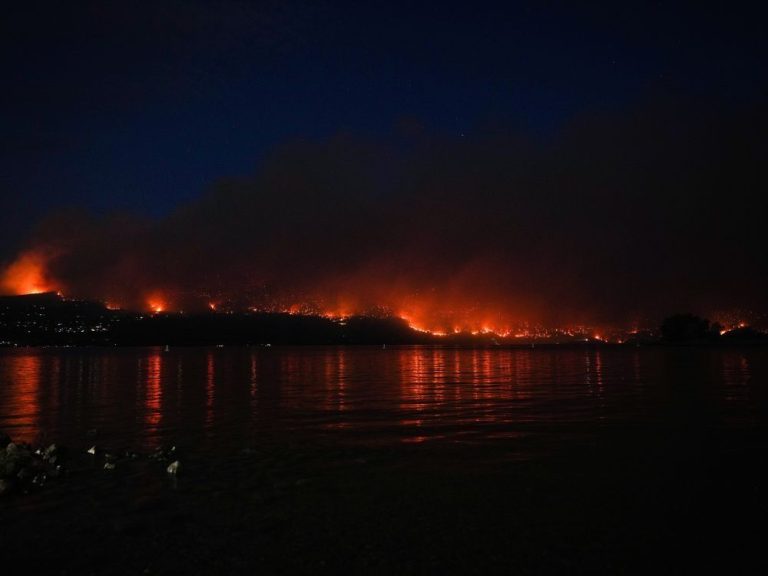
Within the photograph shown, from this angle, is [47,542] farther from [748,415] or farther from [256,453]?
[748,415]

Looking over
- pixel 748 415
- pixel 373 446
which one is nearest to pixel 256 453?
pixel 373 446

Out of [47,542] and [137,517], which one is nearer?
[47,542]

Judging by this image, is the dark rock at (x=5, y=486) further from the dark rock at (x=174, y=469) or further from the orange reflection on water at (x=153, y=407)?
Answer: the orange reflection on water at (x=153, y=407)

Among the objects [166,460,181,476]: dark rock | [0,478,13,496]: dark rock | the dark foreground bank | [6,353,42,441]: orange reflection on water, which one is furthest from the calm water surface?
[0,478,13,496]: dark rock

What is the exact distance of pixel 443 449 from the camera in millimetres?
20547

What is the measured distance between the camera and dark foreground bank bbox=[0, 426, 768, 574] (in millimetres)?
10305

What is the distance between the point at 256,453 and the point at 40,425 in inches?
590

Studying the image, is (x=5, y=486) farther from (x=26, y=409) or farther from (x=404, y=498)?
(x=26, y=409)

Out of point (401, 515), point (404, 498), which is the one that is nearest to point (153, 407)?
point (404, 498)

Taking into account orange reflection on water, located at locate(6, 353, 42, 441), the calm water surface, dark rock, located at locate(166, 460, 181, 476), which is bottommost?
the calm water surface

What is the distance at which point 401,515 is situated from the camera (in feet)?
42.1

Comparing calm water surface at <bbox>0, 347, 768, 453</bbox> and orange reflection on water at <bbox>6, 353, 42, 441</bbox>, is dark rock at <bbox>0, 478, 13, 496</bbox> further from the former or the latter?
orange reflection on water at <bbox>6, 353, 42, 441</bbox>

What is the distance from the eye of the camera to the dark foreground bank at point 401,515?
10305mm

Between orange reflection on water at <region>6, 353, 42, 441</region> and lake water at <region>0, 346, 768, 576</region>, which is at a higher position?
orange reflection on water at <region>6, 353, 42, 441</region>
